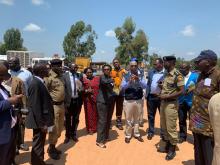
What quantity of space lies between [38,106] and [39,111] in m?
0.09

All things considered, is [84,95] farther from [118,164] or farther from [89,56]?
[89,56]

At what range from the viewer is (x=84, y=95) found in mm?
8188

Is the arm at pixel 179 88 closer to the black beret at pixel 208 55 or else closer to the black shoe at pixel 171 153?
the black shoe at pixel 171 153

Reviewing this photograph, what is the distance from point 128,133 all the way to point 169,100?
1.74 metres

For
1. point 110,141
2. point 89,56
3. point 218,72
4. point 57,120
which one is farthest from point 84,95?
point 89,56

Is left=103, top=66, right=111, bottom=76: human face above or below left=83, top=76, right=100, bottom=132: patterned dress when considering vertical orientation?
above

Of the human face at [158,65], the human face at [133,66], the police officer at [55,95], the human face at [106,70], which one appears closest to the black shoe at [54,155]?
the police officer at [55,95]

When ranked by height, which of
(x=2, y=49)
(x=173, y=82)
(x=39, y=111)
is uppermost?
(x=2, y=49)

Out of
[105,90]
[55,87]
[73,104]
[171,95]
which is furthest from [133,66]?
[55,87]

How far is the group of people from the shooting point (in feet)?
13.8

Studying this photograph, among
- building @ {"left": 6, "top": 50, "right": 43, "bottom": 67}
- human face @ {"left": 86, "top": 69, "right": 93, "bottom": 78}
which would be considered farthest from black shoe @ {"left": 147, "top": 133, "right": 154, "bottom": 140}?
building @ {"left": 6, "top": 50, "right": 43, "bottom": 67}

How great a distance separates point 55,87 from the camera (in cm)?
603

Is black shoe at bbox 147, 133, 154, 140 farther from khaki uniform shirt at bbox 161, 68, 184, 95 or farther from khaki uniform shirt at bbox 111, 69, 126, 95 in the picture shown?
khaki uniform shirt at bbox 161, 68, 184, 95

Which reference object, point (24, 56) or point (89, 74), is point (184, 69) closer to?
point (89, 74)
